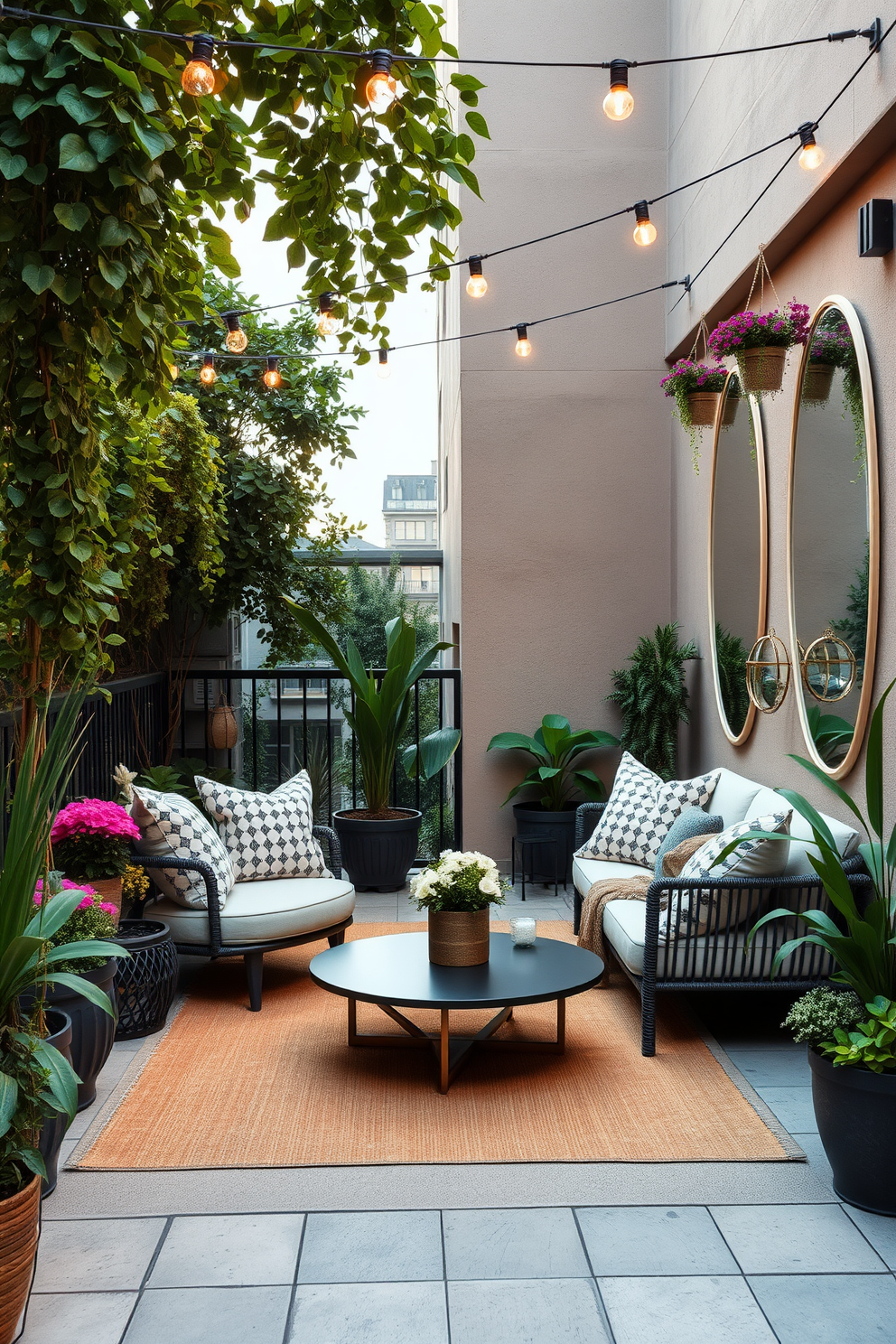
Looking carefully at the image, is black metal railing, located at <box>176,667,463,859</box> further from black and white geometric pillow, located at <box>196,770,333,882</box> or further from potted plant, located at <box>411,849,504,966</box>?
potted plant, located at <box>411,849,504,966</box>

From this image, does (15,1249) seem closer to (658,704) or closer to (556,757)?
(556,757)

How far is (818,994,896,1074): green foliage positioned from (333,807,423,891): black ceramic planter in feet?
10.6

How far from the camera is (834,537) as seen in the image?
12.5 feet

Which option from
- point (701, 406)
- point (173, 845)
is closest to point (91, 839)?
point (173, 845)

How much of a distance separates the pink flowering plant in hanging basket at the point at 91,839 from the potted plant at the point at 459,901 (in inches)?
40.9

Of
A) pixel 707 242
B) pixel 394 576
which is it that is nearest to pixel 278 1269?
pixel 707 242

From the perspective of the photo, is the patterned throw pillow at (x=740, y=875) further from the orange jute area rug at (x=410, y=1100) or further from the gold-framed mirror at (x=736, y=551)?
the gold-framed mirror at (x=736, y=551)

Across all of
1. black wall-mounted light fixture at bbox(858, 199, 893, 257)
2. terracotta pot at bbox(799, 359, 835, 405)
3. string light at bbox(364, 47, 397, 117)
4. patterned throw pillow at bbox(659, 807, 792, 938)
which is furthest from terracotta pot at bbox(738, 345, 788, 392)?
string light at bbox(364, 47, 397, 117)

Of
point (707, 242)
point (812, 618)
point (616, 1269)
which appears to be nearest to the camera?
point (616, 1269)

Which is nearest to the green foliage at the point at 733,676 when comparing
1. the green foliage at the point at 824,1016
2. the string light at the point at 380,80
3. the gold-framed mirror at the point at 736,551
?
the gold-framed mirror at the point at 736,551

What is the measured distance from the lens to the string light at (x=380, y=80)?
89.2 inches

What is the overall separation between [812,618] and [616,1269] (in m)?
2.45

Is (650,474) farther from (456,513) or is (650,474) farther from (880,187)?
(880,187)

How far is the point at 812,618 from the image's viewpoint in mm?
4000
